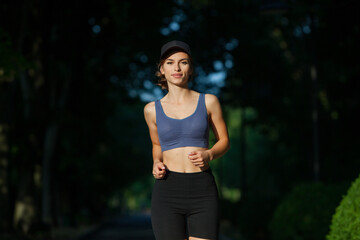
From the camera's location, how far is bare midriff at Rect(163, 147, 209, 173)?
4223mm

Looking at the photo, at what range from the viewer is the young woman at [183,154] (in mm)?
4160

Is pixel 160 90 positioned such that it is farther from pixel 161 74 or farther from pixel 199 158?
pixel 199 158

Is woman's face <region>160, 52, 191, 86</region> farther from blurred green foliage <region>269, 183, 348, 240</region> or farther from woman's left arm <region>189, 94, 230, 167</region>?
blurred green foliage <region>269, 183, 348, 240</region>

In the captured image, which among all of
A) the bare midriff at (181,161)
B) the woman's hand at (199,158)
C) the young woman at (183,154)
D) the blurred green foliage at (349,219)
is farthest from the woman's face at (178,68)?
the blurred green foliage at (349,219)

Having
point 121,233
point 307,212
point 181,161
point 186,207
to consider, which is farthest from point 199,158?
point 121,233

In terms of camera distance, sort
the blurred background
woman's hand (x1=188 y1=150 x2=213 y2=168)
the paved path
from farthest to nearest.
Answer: the paved path, the blurred background, woman's hand (x1=188 y1=150 x2=213 y2=168)

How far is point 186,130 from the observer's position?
168 inches

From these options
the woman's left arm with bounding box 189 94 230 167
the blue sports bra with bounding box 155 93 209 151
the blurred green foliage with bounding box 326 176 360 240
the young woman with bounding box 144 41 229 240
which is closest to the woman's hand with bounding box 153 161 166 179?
the young woman with bounding box 144 41 229 240

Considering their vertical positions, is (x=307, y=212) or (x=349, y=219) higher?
(x=349, y=219)

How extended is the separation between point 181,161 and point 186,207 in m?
0.34

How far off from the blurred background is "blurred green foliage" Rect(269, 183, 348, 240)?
3 centimetres

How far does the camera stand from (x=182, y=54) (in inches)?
175

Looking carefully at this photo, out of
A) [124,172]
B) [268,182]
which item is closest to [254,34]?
[124,172]

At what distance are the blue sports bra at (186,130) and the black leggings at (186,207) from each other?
227 mm
